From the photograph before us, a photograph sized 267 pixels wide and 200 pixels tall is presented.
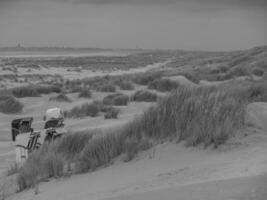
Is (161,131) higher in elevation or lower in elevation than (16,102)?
higher

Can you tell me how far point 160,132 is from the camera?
787 centimetres

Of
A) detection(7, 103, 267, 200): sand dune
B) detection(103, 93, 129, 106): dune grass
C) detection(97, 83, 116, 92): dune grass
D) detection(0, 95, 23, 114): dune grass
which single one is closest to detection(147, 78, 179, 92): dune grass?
detection(97, 83, 116, 92): dune grass

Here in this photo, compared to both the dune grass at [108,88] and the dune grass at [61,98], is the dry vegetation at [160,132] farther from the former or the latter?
the dune grass at [108,88]

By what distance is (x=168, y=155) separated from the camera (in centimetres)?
707

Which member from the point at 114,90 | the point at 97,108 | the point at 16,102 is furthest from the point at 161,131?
the point at 114,90

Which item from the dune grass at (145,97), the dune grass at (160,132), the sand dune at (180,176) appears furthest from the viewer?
the dune grass at (145,97)

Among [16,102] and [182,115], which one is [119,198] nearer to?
[182,115]

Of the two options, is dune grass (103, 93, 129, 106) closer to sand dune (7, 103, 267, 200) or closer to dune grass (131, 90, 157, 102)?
dune grass (131, 90, 157, 102)

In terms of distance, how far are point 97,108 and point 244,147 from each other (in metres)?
11.3

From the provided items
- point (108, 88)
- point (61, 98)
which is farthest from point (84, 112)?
point (108, 88)

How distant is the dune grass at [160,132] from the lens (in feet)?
24.0

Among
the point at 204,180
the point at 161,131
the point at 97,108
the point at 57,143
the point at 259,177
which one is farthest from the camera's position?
the point at 97,108

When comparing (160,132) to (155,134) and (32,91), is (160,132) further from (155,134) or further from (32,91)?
(32,91)

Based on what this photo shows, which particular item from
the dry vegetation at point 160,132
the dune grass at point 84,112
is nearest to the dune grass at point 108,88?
the dune grass at point 84,112
